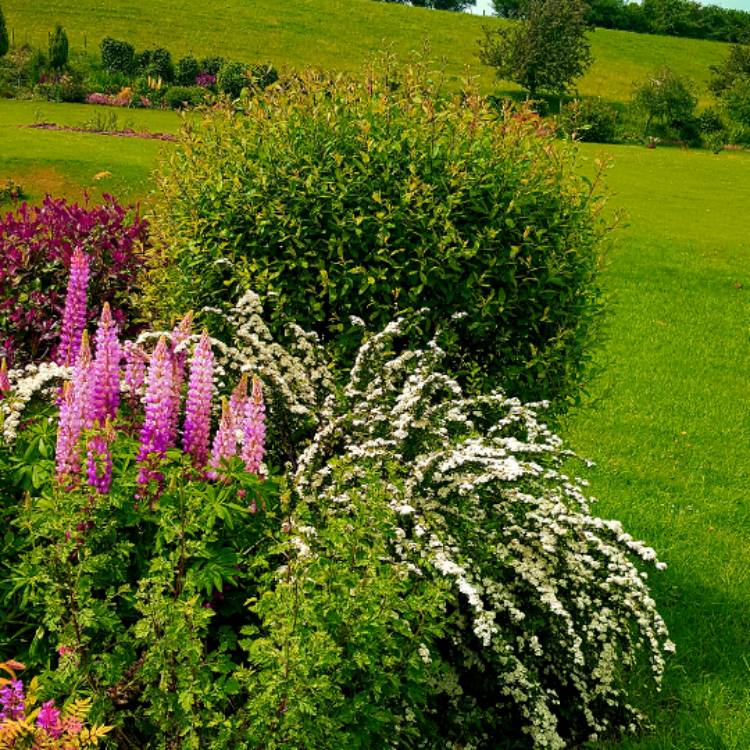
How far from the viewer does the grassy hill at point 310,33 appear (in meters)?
58.3

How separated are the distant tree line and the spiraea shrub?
285 feet

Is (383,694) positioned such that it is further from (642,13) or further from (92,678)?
(642,13)

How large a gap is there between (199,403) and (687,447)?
24.9 feet

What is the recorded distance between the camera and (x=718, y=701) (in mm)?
5223

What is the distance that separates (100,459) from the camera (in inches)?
144

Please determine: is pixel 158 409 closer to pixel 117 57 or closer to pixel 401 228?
pixel 401 228

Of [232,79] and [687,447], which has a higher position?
[232,79]

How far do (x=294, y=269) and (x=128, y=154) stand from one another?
19980 mm

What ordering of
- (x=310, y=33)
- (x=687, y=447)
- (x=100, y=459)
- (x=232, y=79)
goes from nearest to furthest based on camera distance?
1. (x=100, y=459)
2. (x=687, y=447)
3. (x=232, y=79)
4. (x=310, y=33)

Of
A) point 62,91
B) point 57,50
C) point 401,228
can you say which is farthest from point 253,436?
point 57,50

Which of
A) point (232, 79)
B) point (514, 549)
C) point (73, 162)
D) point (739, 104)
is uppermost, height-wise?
point (739, 104)

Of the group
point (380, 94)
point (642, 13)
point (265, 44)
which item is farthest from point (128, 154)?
point (642, 13)

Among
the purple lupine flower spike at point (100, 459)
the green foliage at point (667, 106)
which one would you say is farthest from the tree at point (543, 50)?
the purple lupine flower spike at point (100, 459)

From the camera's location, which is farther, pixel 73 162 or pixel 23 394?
pixel 73 162
